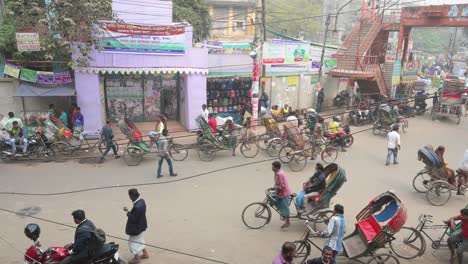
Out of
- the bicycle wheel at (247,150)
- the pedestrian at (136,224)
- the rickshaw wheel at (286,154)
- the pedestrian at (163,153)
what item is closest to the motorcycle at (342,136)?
the rickshaw wheel at (286,154)

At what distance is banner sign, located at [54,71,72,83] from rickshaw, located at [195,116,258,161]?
5.30 meters

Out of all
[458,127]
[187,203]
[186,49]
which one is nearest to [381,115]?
[458,127]

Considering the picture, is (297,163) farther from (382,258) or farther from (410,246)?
(382,258)

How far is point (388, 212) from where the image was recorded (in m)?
7.23

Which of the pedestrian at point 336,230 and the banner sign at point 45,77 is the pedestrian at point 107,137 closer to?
the banner sign at point 45,77

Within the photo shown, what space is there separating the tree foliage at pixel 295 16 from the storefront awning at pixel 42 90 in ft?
146

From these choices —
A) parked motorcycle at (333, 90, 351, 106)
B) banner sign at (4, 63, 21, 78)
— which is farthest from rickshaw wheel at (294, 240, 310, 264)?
parked motorcycle at (333, 90, 351, 106)

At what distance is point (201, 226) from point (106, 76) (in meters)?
10.2

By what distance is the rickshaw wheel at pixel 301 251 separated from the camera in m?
6.71

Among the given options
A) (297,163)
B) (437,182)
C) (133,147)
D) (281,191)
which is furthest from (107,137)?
(437,182)

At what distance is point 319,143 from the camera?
12.9m

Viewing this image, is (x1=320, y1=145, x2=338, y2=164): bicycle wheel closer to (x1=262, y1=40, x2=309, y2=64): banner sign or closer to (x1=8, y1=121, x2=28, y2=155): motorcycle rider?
(x1=262, y1=40, x2=309, y2=64): banner sign

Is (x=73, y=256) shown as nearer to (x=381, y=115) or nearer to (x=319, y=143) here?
(x=319, y=143)

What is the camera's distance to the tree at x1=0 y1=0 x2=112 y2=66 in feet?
41.8
